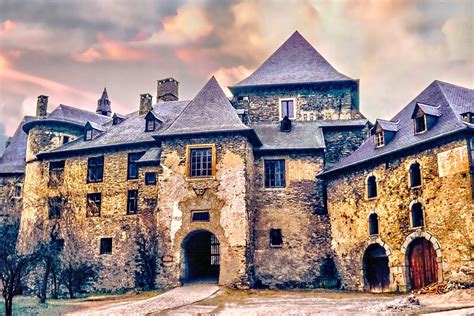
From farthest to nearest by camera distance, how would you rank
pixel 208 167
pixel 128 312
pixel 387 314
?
pixel 208 167
pixel 128 312
pixel 387 314

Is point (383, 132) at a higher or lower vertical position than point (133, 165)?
higher

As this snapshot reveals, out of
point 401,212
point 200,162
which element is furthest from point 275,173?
point 401,212

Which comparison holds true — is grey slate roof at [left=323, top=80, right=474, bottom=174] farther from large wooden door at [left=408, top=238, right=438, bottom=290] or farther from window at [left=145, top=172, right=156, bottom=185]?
window at [left=145, top=172, right=156, bottom=185]

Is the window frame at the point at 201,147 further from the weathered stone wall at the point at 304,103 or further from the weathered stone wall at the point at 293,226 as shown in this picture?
the weathered stone wall at the point at 304,103

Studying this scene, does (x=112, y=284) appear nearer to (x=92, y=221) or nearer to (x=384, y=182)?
(x=92, y=221)

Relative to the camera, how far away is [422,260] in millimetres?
23359

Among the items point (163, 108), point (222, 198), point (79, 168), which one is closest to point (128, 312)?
point (222, 198)

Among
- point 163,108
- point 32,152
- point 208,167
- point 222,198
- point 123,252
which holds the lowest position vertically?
point 123,252

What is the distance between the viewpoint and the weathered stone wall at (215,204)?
2670 cm

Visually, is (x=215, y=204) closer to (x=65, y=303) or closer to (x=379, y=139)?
(x=65, y=303)

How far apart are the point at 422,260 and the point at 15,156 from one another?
3130 centimetres

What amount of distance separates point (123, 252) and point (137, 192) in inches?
142

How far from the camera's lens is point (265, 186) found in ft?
98.6

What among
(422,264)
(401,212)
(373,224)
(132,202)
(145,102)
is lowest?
(422,264)
